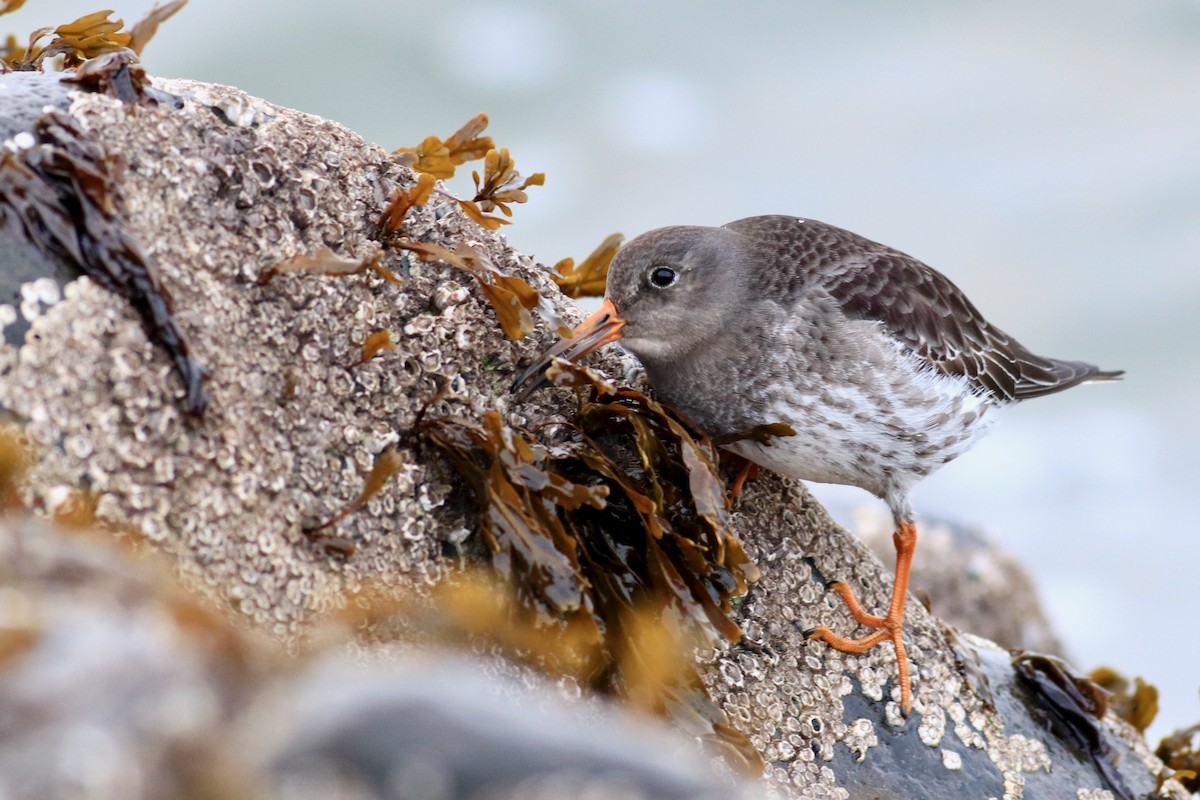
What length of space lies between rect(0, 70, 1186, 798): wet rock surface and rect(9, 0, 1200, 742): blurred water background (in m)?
8.00

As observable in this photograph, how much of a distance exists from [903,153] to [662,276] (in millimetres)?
10532

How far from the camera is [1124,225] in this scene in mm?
Result: 13648

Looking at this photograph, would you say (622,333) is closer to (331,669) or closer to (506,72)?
(331,669)

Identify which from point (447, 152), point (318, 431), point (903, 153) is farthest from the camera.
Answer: point (903, 153)

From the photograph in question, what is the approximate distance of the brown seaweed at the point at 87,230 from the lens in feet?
8.39

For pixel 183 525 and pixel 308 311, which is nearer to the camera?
pixel 183 525

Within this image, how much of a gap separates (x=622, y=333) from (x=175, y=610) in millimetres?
2406

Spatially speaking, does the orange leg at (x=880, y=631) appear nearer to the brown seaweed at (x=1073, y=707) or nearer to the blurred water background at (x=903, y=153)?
the brown seaweed at (x=1073, y=707)

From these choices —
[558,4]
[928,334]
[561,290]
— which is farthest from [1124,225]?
[561,290]

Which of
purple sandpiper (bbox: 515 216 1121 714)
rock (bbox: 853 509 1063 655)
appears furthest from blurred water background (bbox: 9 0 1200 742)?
purple sandpiper (bbox: 515 216 1121 714)

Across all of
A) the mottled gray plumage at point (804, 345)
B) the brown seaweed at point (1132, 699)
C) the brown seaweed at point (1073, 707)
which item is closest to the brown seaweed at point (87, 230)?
the mottled gray plumage at point (804, 345)

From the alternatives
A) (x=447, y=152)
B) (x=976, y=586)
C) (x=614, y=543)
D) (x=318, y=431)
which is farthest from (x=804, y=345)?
(x=976, y=586)

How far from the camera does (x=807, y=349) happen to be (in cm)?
418

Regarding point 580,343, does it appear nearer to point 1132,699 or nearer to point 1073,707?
point 1073,707
